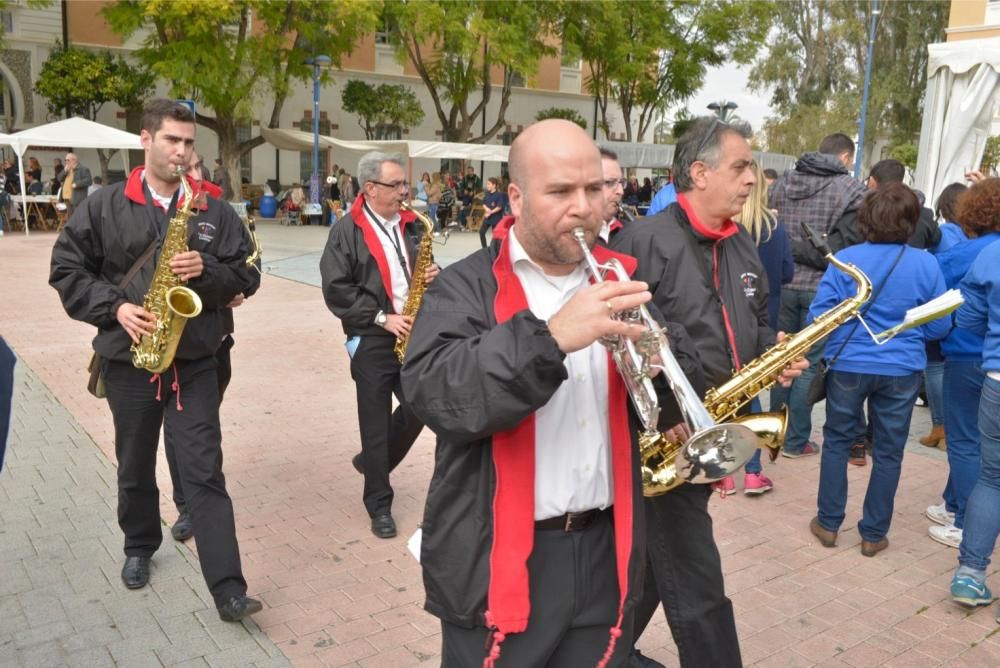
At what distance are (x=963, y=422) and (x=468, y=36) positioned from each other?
26.4 metres

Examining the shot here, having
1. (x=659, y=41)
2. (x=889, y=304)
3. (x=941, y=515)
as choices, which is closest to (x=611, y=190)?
(x=889, y=304)

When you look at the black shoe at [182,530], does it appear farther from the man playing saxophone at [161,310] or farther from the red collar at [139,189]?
the red collar at [139,189]

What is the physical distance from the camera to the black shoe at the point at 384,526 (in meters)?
4.80

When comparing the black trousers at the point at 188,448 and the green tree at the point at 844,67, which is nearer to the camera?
the black trousers at the point at 188,448

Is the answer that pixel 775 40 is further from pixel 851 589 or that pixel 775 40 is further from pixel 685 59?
pixel 851 589

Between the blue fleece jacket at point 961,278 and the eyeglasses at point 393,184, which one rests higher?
the eyeglasses at point 393,184

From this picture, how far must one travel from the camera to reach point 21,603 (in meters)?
3.99

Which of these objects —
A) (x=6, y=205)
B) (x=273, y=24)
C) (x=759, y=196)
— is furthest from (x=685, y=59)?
(x=759, y=196)

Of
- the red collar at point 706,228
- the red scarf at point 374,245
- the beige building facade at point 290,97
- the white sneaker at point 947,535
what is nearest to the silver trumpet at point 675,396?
the red collar at point 706,228

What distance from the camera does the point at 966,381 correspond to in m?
4.91

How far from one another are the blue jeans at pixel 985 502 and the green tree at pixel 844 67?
1504 inches

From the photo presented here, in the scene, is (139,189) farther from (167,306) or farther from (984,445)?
(984,445)

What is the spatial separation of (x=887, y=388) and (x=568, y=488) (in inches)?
124

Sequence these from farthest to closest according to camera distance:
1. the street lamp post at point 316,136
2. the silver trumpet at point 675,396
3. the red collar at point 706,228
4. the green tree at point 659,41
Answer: the green tree at point 659,41
the street lamp post at point 316,136
the red collar at point 706,228
the silver trumpet at point 675,396
